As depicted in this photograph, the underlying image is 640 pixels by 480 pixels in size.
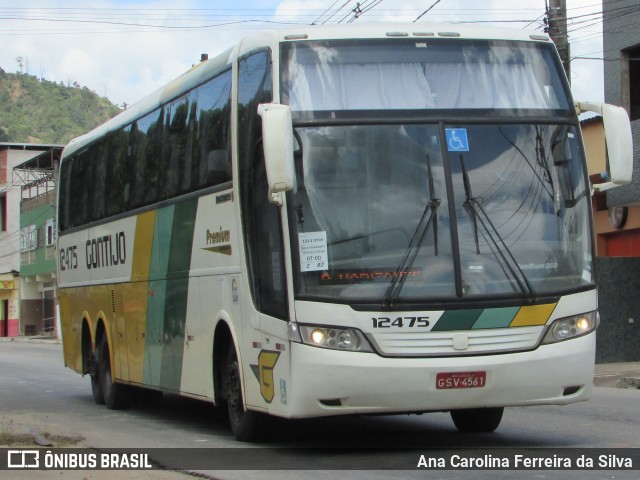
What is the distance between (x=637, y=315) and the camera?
22812 millimetres

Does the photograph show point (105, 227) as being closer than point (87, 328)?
Yes

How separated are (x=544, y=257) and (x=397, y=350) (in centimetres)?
147

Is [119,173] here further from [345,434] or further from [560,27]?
[560,27]

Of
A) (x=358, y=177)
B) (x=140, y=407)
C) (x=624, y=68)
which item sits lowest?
(x=140, y=407)

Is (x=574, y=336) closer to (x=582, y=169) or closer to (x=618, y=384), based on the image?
(x=582, y=169)

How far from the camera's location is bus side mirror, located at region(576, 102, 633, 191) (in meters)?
9.77

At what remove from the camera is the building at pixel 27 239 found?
68.6 m

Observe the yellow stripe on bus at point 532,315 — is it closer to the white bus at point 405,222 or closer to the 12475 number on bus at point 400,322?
the white bus at point 405,222

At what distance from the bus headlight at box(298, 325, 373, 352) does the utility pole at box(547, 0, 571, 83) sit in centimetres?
1072

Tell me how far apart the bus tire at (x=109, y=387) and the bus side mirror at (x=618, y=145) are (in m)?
8.69

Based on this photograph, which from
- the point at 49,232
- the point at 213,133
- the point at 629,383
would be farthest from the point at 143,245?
the point at 49,232

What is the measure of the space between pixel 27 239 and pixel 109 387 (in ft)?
191

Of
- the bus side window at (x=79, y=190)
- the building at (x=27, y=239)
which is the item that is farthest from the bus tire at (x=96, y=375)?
the building at (x=27, y=239)

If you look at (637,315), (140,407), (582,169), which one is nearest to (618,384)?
(637,315)
